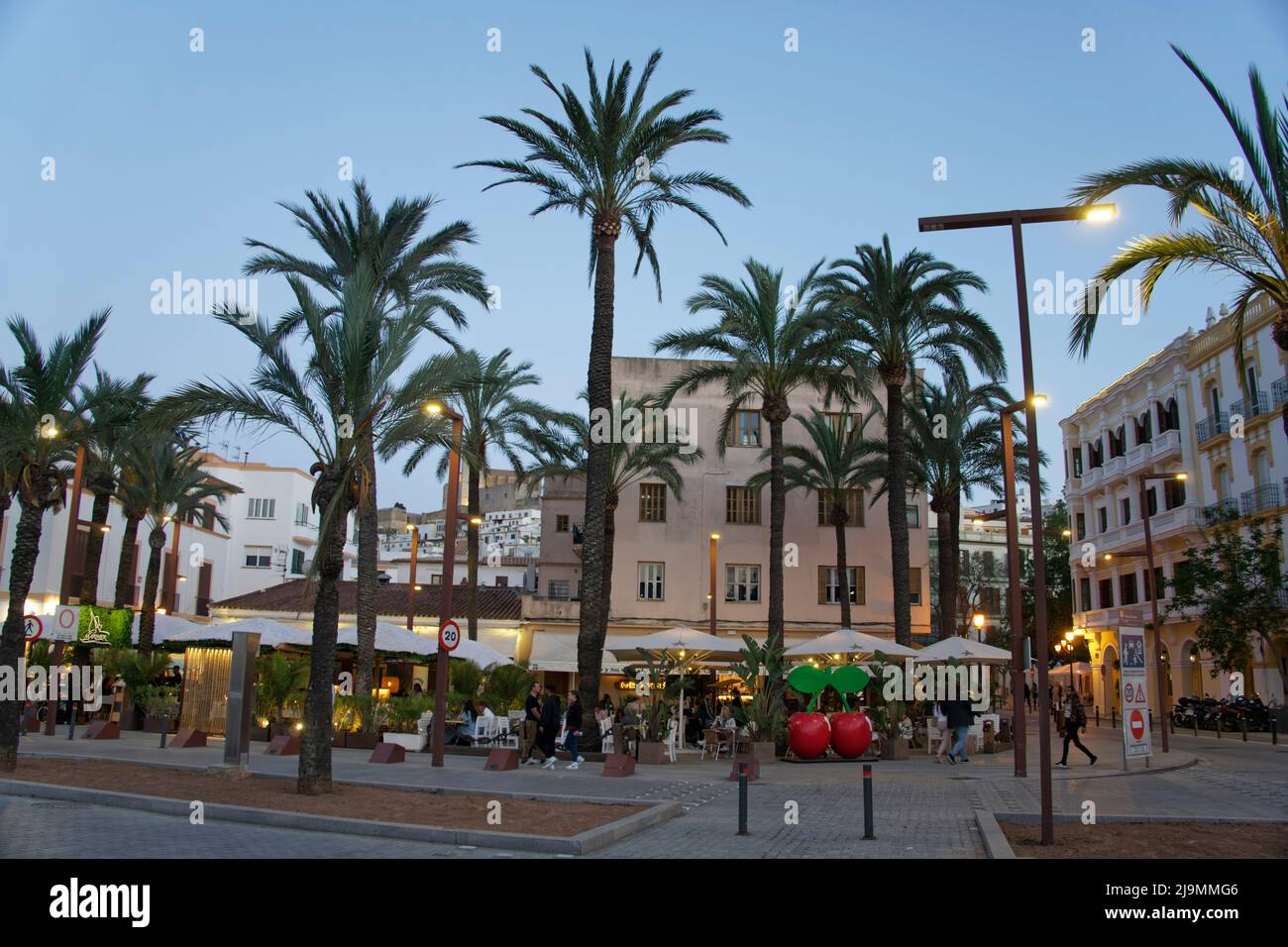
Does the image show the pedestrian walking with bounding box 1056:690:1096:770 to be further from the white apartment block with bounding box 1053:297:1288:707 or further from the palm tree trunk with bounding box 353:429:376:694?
the white apartment block with bounding box 1053:297:1288:707

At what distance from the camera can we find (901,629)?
31.7 meters

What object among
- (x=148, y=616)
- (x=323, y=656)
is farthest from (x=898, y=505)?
(x=148, y=616)

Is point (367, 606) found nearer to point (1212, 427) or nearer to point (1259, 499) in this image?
point (1259, 499)

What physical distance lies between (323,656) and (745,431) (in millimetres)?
34336

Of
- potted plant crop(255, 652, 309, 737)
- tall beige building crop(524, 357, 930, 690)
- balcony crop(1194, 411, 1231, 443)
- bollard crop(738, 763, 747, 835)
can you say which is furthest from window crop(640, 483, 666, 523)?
bollard crop(738, 763, 747, 835)

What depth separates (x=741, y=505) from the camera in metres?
46.7

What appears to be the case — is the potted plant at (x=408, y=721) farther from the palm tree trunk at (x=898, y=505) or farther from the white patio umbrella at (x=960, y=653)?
the palm tree trunk at (x=898, y=505)

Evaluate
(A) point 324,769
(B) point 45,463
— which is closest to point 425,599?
(B) point 45,463

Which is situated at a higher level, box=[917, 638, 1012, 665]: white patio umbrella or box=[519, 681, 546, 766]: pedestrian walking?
box=[917, 638, 1012, 665]: white patio umbrella

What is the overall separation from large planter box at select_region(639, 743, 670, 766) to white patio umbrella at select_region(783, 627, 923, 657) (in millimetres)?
5150

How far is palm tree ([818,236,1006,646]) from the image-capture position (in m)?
30.0

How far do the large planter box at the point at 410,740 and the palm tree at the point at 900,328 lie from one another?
15160 mm

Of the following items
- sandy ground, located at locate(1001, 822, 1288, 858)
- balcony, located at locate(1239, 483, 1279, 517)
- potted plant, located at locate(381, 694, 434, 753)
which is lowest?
sandy ground, located at locate(1001, 822, 1288, 858)
